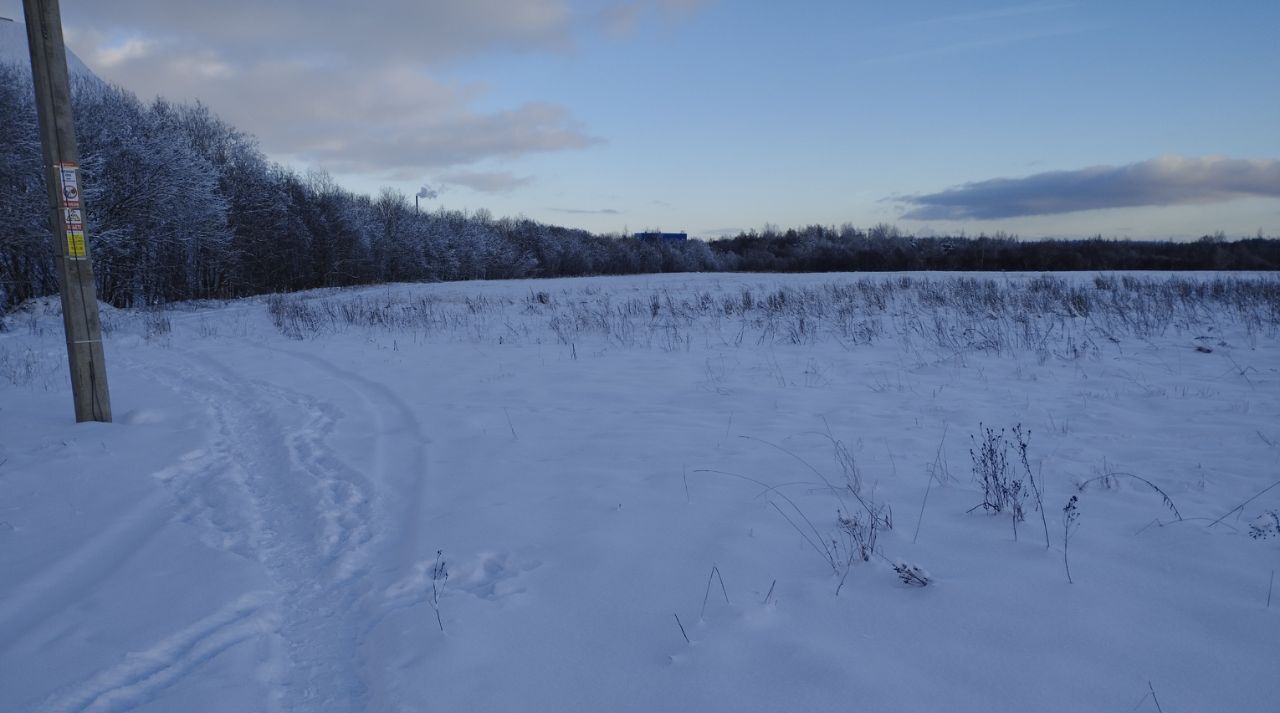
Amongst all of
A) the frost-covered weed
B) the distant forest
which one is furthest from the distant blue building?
the frost-covered weed

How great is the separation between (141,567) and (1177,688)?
4460 mm

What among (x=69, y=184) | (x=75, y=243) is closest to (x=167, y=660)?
(x=75, y=243)

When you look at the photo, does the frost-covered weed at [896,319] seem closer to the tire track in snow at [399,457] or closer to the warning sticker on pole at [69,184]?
the tire track in snow at [399,457]

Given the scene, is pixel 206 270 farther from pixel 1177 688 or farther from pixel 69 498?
pixel 1177 688

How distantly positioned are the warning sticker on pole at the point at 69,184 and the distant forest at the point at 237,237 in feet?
61.5

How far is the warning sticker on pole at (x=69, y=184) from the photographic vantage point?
19.0ft

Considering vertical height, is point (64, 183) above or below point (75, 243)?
above

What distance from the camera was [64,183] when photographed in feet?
19.0

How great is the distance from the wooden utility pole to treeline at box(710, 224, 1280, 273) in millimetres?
42486

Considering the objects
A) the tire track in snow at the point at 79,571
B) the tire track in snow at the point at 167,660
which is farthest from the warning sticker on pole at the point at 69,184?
the tire track in snow at the point at 167,660

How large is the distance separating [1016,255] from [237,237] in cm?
4505

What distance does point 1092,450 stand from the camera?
473 centimetres

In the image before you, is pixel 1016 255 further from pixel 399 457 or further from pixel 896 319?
pixel 399 457

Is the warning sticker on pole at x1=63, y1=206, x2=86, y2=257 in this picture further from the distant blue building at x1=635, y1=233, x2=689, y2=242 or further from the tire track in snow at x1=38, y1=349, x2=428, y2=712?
the distant blue building at x1=635, y1=233, x2=689, y2=242
